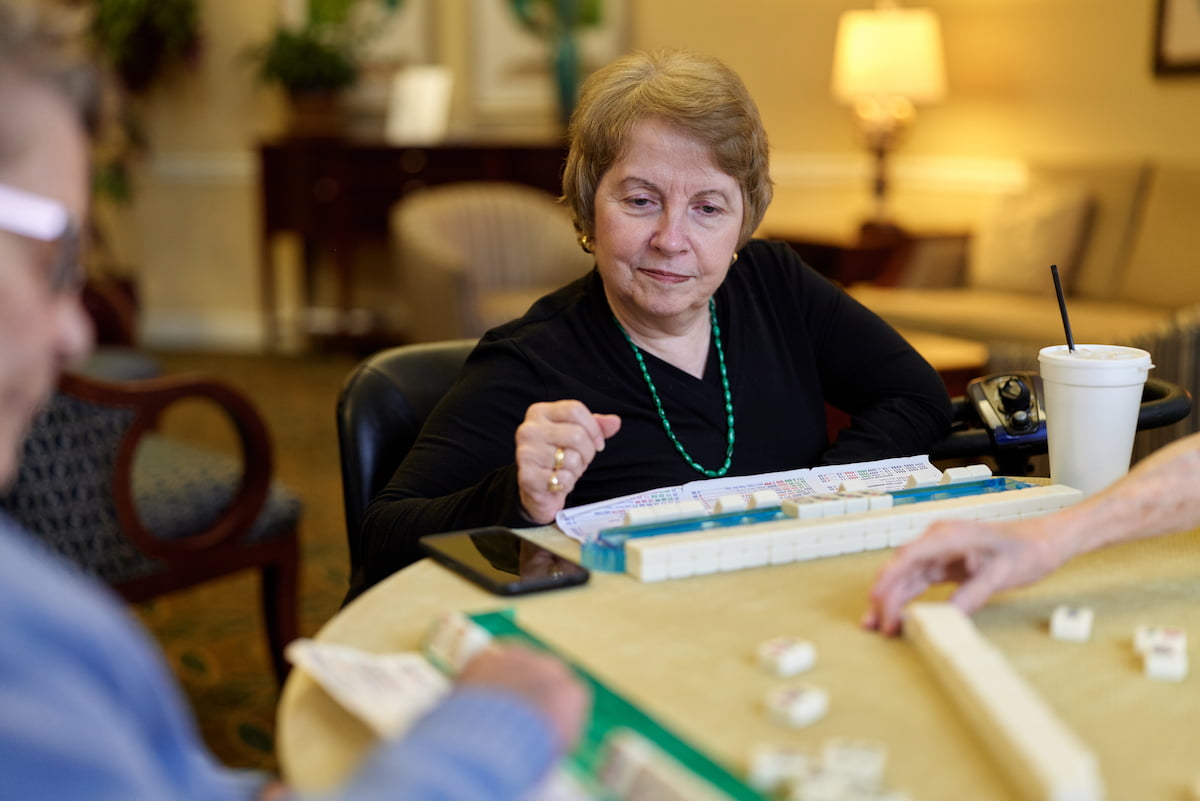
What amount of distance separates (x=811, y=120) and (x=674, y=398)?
4.98 metres

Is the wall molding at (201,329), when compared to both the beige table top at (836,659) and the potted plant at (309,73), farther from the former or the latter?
the beige table top at (836,659)

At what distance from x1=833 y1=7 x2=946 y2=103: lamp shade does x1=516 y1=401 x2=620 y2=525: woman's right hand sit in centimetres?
462

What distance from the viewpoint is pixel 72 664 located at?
664 millimetres

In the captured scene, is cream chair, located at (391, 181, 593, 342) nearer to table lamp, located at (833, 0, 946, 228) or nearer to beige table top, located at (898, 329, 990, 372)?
table lamp, located at (833, 0, 946, 228)

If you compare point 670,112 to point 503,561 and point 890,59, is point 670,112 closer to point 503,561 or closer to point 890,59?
point 503,561

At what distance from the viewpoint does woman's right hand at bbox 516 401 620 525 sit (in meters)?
1.32

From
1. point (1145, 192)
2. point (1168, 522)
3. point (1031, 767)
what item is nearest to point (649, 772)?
point (1031, 767)

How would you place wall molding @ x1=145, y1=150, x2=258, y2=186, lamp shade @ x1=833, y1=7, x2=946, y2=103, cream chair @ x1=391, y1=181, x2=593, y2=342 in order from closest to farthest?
cream chair @ x1=391, y1=181, x2=593, y2=342
lamp shade @ x1=833, y1=7, x2=946, y2=103
wall molding @ x1=145, y1=150, x2=258, y2=186

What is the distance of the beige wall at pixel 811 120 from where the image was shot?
5320 millimetres

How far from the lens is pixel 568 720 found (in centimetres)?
77

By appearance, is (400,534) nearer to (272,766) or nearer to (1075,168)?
(272,766)

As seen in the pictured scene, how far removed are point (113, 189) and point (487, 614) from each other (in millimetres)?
6475

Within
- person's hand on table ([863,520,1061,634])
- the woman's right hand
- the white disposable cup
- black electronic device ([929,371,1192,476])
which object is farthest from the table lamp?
person's hand on table ([863,520,1061,634])

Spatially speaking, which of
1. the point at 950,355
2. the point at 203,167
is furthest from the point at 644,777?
the point at 203,167
